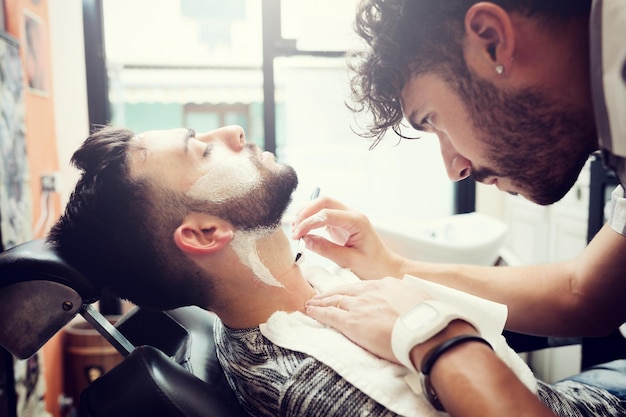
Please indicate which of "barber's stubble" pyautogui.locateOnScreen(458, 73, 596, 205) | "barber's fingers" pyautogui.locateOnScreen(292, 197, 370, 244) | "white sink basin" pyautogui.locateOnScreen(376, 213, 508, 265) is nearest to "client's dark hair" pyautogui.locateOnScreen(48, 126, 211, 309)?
"barber's fingers" pyautogui.locateOnScreen(292, 197, 370, 244)

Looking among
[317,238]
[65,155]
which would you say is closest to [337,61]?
[65,155]

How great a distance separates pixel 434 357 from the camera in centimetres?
70

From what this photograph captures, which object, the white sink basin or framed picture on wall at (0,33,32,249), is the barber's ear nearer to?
the white sink basin

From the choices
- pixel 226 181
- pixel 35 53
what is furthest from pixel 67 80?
pixel 226 181

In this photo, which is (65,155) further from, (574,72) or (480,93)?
(574,72)

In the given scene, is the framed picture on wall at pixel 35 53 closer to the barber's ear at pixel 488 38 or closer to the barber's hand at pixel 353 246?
the barber's hand at pixel 353 246

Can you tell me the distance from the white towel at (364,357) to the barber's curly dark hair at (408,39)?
43 cm

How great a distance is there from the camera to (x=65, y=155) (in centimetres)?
229

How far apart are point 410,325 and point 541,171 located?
0.41m

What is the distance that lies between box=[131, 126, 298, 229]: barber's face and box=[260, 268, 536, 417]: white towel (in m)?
0.24

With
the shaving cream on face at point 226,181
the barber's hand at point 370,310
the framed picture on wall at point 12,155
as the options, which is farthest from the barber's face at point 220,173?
the framed picture on wall at point 12,155

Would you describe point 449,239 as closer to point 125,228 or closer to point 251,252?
point 251,252

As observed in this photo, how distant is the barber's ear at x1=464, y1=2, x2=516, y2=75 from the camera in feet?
2.52

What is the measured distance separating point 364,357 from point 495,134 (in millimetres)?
476
